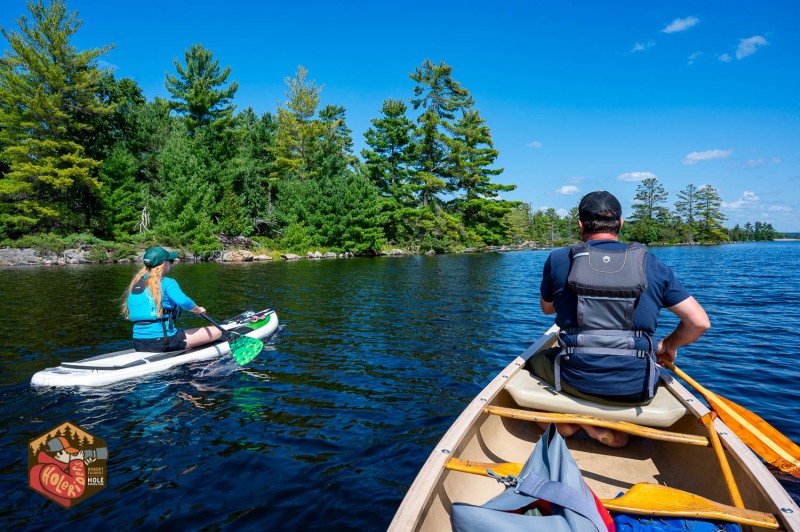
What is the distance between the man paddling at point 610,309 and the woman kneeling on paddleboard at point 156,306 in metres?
5.21

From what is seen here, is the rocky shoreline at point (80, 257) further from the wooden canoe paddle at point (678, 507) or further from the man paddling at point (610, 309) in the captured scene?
the wooden canoe paddle at point (678, 507)

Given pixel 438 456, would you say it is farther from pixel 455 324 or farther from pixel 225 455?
pixel 455 324

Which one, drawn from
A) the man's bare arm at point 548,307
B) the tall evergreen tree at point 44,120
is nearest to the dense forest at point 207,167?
the tall evergreen tree at point 44,120

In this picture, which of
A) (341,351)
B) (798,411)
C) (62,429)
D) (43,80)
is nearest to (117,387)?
(62,429)

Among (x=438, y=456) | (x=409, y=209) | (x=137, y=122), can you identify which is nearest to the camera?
(x=438, y=456)

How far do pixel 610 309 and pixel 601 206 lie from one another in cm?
79

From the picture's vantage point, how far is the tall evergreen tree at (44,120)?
30.9m

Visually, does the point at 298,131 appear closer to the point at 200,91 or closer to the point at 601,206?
the point at 200,91

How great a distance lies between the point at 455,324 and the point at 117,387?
7.01 meters

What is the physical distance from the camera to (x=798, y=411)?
5340 mm

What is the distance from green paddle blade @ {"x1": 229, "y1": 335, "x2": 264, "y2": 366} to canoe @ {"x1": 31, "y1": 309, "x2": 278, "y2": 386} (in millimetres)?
221

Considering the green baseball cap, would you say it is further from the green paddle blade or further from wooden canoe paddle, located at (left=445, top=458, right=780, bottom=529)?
wooden canoe paddle, located at (left=445, top=458, right=780, bottom=529)

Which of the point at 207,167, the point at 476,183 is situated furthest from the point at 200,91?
the point at 476,183

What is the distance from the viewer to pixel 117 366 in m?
5.94
